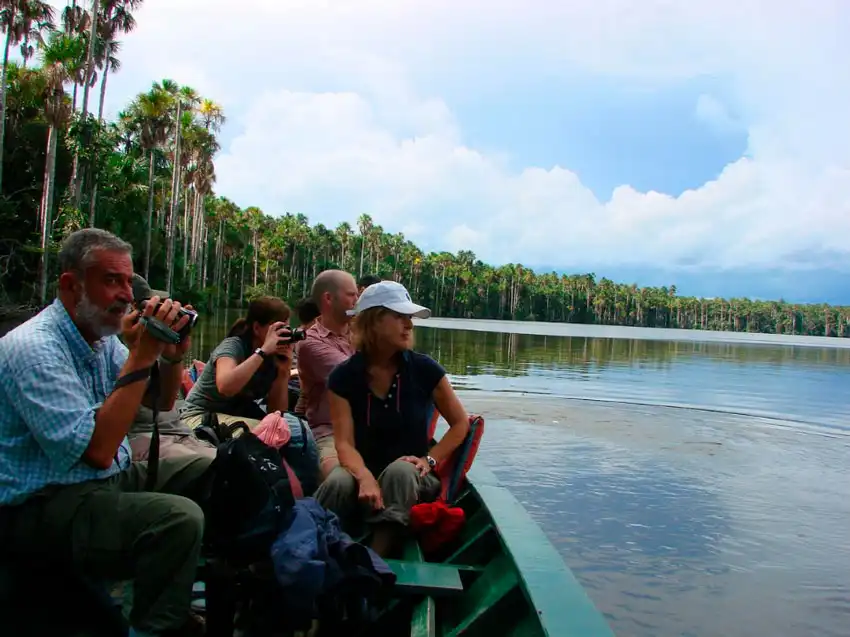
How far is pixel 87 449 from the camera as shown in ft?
7.47

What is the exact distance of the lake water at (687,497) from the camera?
5.01m

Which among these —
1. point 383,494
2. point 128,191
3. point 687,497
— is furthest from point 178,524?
point 128,191

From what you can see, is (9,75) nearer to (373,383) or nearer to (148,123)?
(148,123)

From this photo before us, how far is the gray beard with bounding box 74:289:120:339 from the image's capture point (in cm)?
243

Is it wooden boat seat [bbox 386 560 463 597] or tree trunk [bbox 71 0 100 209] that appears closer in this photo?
wooden boat seat [bbox 386 560 463 597]

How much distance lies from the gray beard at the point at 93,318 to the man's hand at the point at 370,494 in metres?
1.45

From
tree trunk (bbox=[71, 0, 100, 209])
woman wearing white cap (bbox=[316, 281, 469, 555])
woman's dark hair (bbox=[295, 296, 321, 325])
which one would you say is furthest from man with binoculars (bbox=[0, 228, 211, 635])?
tree trunk (bbox=[71, 0, 100, 209])

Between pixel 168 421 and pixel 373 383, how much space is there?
1.01 metres

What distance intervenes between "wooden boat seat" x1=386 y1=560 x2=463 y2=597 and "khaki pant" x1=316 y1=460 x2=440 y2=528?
1.03 feet

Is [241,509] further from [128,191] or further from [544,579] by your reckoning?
[128,191]

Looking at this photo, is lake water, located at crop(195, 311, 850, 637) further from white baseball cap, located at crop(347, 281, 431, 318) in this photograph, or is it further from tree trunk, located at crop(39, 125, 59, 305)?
tree trunk, located at crop(39, 125, 59, 305)

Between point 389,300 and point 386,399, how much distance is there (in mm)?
508

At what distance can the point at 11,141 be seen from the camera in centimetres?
2852

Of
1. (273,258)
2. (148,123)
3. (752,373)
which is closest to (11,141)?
(148,123)
